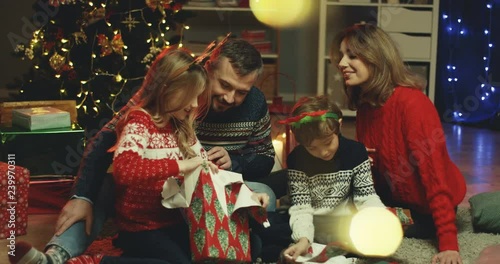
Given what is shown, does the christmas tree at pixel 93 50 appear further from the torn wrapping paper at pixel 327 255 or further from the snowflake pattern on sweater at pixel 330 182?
the torn wrapping paper at pixel 327 255

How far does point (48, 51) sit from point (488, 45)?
8.21 feet

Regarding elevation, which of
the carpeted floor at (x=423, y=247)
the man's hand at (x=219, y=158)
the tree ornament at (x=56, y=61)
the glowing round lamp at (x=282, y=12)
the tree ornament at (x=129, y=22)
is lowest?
the carpeted floor at (x=423, y=247)

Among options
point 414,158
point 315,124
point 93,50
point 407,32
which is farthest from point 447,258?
point 407,32

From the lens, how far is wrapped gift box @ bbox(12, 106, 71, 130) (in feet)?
9.11

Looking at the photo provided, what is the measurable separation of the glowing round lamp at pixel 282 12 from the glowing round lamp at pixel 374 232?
2.99m

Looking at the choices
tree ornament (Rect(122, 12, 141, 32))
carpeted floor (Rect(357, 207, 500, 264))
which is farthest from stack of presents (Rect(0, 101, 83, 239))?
carpeted floor (Rect(357, 207, 500, 264))

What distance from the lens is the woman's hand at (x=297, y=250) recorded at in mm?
2025

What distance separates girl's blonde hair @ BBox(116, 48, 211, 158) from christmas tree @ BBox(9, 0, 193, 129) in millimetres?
1341

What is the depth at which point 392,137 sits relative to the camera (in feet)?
7.72

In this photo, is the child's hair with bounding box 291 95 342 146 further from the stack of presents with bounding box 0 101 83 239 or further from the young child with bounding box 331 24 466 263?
the stack of presents with bounding box 0 101 83 239

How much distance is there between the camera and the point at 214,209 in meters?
1.99

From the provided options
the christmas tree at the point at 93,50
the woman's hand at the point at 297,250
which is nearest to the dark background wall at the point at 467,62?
the christmas tree at the point at 93,50

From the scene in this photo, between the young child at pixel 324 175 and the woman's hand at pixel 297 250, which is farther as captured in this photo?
the young child at pixel 324 175

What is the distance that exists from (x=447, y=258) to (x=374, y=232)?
0.22 metres
